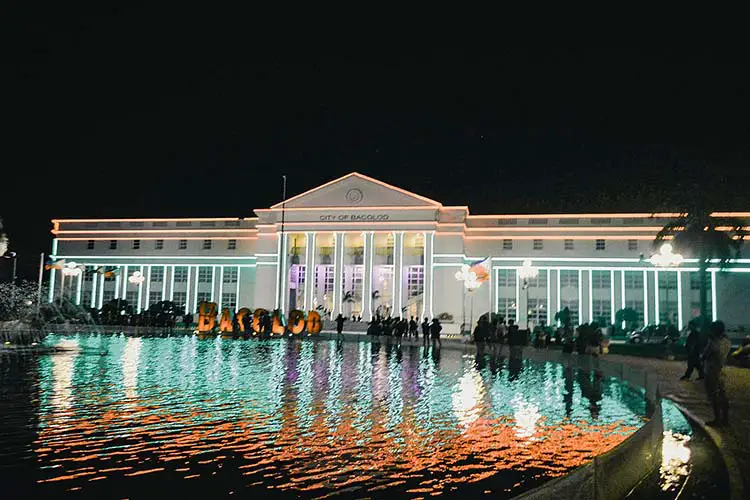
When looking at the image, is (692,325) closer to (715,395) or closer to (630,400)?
(630,400)

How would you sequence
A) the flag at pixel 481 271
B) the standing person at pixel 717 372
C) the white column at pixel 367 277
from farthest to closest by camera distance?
the white column at pixel 367 277, the flag at pixel 481 271, the standing person at pixel 717 372

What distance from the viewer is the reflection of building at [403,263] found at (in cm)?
6088

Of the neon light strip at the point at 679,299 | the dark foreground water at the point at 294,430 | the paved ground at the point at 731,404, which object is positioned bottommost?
the dark foreground water at the point at 294,430

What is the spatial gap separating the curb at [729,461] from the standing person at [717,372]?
0.29 meters

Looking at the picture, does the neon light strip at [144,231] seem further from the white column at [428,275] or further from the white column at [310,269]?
the white column at [428,275]

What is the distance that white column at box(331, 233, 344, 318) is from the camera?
64500 millimetres

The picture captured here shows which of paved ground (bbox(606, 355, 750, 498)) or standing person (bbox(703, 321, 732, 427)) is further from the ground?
standing person (bbox(703, 321, 732, 427))

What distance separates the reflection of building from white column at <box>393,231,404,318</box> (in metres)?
0.10

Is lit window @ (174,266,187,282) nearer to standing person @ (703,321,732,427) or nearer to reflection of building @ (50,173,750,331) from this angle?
reflection of building @ (50,173,750,331)

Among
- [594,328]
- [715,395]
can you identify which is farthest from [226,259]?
[715,395]

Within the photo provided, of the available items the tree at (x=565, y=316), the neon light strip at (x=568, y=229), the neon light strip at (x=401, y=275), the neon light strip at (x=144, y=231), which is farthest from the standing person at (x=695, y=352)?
the neon light strip at (x=144, y=231)

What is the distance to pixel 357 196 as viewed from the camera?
6469cm

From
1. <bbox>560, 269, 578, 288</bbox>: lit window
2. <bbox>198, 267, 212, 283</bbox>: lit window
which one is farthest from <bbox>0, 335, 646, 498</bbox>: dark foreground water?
<bbox>198, 267, 212, 283</bbox>: lit window

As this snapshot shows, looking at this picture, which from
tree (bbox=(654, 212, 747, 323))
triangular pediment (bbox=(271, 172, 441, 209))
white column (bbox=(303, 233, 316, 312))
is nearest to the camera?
tree (bbox=(654, 212, 747, 323))
